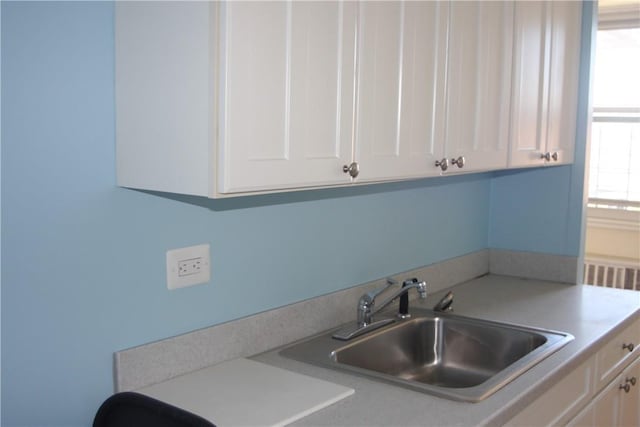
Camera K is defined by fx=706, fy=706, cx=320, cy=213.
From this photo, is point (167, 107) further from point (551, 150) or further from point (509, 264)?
point (509, 264)

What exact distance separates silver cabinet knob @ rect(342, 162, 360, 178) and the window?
3.47 m

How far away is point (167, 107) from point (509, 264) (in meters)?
2.17

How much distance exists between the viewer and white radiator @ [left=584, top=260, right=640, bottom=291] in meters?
4.58

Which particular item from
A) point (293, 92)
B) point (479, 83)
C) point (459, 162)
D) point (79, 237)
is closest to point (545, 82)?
point (479, 83)

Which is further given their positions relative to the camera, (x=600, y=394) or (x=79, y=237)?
(x=600, y=394)

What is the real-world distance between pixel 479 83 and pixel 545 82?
1.87 ft

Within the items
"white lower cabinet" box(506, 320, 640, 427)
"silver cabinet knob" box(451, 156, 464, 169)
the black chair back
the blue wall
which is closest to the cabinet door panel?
"white lower cabinet" box(506, 320, 640, 427)

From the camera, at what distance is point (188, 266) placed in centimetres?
179

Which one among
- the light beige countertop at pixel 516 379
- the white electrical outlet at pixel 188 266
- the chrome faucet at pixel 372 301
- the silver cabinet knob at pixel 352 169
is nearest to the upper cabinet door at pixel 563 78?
the light beige countertop at pixel 516 379

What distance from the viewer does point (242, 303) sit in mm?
1970

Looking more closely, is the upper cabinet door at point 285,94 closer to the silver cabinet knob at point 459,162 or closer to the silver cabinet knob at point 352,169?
the silver cabinet knob at point 352,169

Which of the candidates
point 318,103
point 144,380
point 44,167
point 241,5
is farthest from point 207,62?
point 144,380

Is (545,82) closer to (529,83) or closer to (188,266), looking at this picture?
(529,83)

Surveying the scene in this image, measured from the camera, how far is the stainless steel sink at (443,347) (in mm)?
2158
